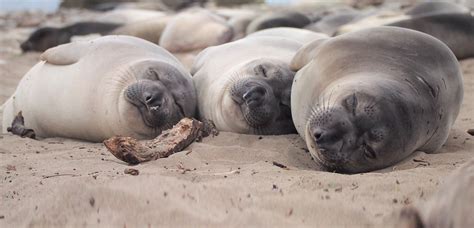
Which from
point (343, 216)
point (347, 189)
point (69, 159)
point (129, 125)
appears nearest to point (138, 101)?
point (129, 125)

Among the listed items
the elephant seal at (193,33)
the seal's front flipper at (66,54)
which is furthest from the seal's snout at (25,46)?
the seal's front flipper at (66,54)

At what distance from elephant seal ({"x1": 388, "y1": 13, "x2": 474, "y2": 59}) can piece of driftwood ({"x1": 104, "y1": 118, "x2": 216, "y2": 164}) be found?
10.1 ft

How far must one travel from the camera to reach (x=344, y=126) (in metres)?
3.47

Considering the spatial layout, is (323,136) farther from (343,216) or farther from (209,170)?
(343,216)

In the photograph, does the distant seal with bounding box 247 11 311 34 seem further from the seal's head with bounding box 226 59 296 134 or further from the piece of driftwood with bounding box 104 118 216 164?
the piece of driftwood with bounding box 104 118 216 164

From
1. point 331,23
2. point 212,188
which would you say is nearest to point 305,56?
point 212,188

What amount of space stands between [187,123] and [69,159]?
0.68 metres

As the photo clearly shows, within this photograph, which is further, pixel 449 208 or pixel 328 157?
pixel 328 157

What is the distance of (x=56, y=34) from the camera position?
Result: 32.9ft

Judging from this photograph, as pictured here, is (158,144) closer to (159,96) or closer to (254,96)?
(159,96)

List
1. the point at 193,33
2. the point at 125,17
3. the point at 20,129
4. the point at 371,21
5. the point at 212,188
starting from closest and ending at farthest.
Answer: the point at 212,188
the point at 20,129
the point at 371,21
the point at 193,33
the point at 125,17

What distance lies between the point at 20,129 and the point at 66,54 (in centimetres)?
54

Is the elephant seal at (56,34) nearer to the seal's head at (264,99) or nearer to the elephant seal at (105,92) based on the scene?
the elephant seal at (105,92)

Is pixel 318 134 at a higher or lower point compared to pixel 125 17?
higher
